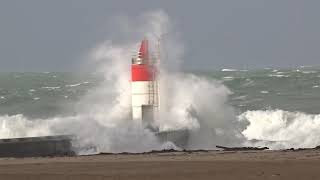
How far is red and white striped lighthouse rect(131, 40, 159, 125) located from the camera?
628 inches

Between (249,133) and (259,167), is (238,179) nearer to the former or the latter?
(259,167)

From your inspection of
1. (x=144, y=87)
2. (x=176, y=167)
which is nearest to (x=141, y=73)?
(x=144, y=87)

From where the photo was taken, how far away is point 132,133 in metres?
15.5

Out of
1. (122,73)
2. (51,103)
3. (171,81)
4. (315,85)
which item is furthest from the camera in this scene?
(315,85)

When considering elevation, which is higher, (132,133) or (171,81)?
(171,81)

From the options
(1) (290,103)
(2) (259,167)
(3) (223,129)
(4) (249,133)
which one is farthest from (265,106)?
(2) (259,167)

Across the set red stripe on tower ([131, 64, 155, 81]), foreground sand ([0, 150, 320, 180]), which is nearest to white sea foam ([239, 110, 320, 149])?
red stripe on tower ([131, 64, 155, 81])

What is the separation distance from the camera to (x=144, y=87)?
1602 centimetres

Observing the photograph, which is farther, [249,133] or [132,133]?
[249,133]

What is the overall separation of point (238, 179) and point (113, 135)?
683cm

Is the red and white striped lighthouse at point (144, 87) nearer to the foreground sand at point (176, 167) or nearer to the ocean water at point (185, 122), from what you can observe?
the ocean water at point (185, 122)

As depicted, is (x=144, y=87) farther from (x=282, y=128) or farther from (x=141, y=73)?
(x=282, y=128)

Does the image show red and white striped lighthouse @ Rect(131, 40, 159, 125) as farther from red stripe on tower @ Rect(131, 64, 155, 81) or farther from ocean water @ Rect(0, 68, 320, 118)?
ocean water @ Rect(0, 68, 320, 118)

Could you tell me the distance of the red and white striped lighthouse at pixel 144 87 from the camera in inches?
628
